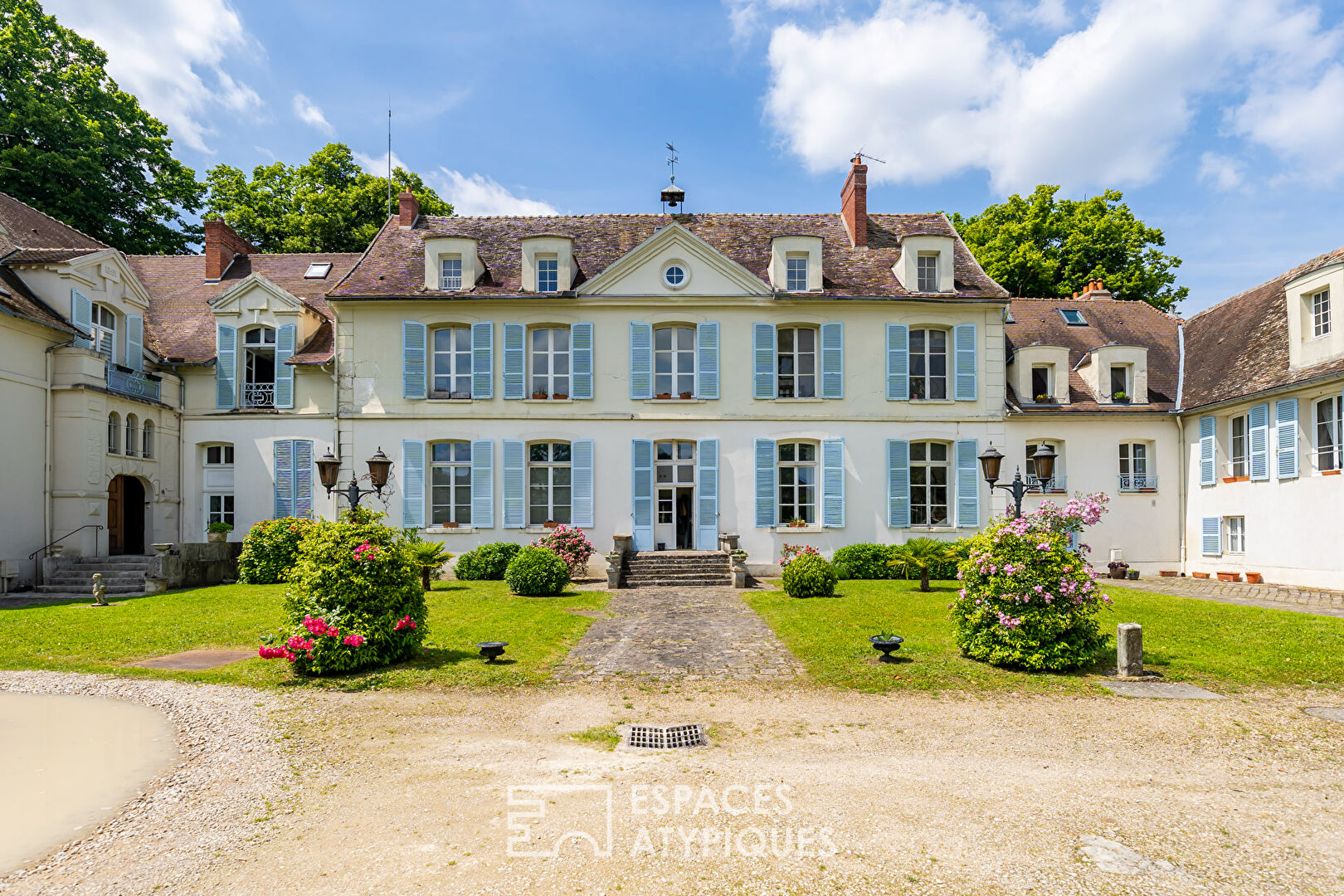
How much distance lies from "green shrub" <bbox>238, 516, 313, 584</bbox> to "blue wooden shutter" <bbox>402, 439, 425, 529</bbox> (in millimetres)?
2408

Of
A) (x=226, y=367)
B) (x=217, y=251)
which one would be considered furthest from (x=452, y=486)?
(x=217, y=251)

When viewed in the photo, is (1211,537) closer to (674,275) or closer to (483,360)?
(674,275)

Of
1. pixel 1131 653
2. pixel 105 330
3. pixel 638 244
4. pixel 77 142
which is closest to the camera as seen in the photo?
pixel 1131 653

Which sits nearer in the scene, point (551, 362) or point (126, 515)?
point (126, 515)

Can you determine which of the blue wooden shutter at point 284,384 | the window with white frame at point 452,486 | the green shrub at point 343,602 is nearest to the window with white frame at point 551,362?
the window with white frame at point 452,486

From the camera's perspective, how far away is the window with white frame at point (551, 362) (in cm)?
1905

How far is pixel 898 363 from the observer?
62.7 feet

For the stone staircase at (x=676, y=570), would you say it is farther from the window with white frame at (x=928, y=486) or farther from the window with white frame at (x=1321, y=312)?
the window with white frame at (x=1321, y=312)

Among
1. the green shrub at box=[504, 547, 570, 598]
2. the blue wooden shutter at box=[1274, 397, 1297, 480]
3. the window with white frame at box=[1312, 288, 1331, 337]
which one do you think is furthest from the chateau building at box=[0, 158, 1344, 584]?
the green shrub at box=[504, 547, 570, 598]

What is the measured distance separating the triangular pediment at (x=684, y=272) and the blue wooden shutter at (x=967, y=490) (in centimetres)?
650

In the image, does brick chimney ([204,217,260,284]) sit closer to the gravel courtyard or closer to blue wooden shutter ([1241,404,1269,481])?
the gravel courtyard

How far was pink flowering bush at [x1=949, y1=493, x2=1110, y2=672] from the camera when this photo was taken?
28.7 ft

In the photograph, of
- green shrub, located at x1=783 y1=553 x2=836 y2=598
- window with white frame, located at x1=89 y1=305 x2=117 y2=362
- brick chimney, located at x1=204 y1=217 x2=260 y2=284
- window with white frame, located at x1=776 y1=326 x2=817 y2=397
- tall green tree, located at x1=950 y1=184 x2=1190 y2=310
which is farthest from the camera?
tall green tree, located at x1=950 y1=184 x2=1190 y2=310

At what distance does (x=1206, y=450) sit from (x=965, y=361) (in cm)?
660
